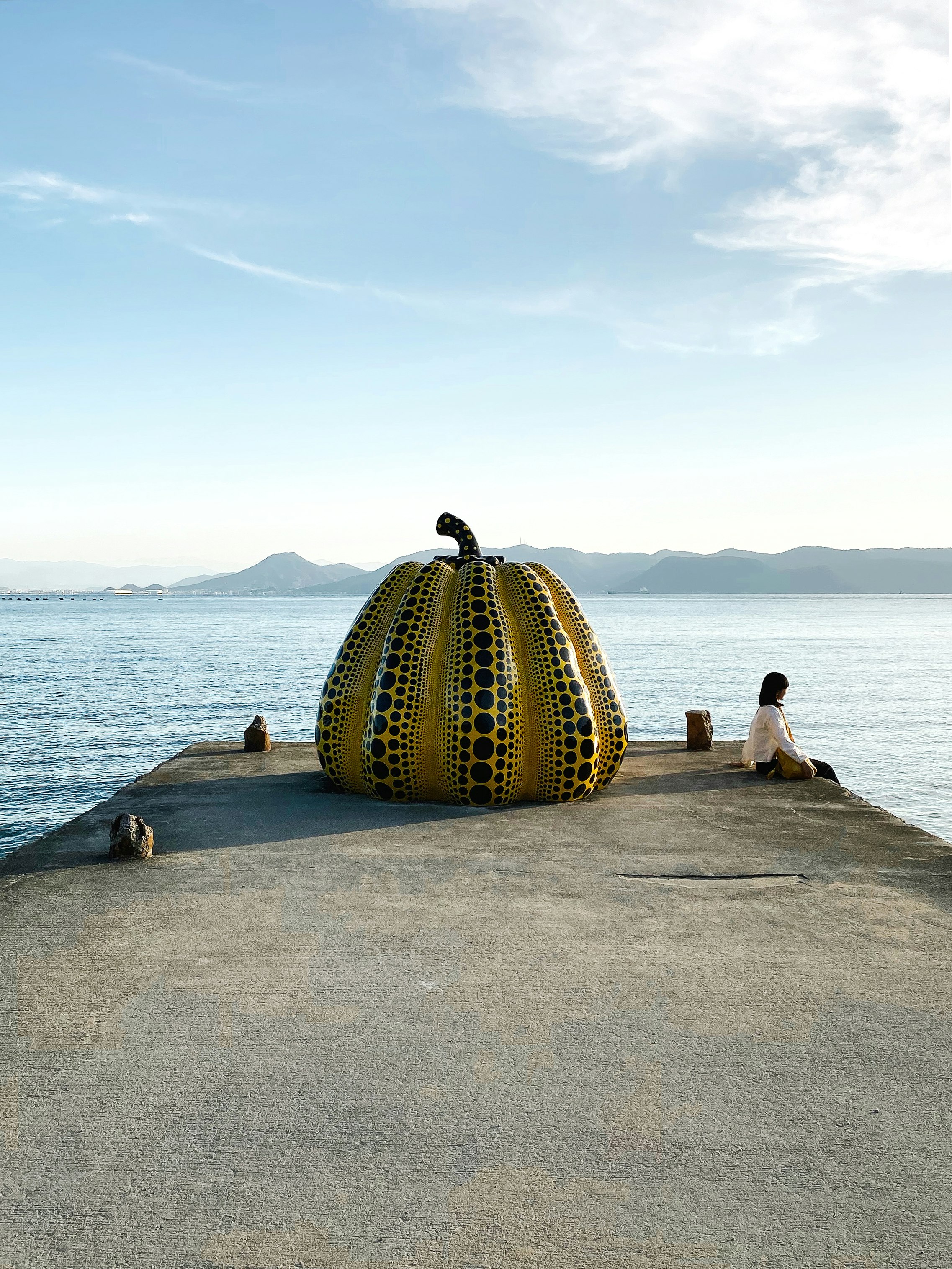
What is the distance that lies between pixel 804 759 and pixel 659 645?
63.7m

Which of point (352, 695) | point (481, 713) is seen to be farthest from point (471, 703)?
point (352, 695)

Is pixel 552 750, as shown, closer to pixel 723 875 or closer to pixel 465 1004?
pixel 723 875

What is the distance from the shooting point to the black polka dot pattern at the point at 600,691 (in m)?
11.2

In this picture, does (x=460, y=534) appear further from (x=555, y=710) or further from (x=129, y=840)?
(x=129, y=840)

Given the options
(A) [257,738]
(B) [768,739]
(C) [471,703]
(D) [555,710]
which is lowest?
(A) [257,738]

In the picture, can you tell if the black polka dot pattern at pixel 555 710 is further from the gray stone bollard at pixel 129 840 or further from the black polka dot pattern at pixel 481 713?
the gray stone bollard at pixel 129 840

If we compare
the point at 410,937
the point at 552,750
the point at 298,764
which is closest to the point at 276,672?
the point at 298,764

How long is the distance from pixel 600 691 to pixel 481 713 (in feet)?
5.69

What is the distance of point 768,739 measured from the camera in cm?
1251

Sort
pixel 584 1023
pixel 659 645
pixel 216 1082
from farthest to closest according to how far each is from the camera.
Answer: pixel 659 645 < pixel 584 1023 < pixel 216 1082

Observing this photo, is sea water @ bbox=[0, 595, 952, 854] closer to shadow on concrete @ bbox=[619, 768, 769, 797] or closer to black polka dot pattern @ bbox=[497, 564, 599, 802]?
shadow on concrete @ bbox=[619, 768, 769, 797]

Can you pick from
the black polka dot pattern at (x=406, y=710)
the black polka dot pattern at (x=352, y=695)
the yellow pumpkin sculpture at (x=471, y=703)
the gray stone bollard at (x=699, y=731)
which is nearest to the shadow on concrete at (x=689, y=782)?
the yellow pumpkin sculpture at (x=471, y=703)

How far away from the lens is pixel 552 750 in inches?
415

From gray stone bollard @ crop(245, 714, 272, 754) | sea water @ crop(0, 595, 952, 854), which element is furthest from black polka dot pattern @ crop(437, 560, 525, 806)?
sea water @ crop(0, 595, 952, 854)
